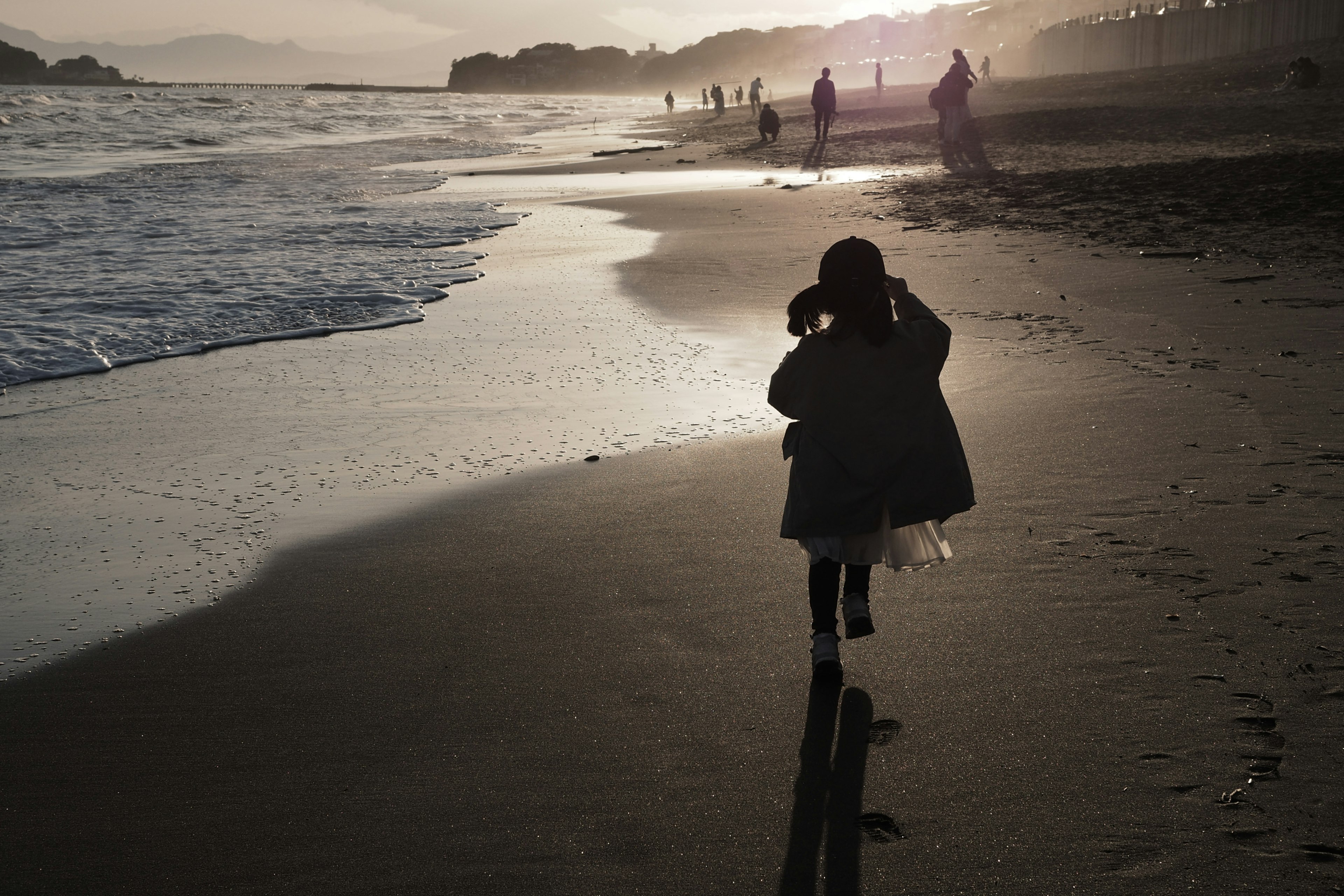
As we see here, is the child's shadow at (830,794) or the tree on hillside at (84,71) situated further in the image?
the tree on hillside at (84,71)

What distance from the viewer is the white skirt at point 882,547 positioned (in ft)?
10.3

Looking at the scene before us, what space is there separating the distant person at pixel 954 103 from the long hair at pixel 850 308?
1839 centimetres

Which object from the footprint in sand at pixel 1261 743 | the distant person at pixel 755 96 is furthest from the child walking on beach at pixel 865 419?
the distant person at pixel 755 96

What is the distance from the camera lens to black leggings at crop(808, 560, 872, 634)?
10.3ft

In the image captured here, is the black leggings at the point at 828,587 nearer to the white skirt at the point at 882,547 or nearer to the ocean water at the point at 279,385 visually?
the white skirt at the point at 882,547

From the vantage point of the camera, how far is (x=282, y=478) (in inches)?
199

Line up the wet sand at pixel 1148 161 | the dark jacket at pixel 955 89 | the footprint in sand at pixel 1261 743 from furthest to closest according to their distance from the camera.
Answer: the dark jacket at pixel 955 89 < the wet sand at pixel 1148 161 < the footprint in sand at pixel 1261 743

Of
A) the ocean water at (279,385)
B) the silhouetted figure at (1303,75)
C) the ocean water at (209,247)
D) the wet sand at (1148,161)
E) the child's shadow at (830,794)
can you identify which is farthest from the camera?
the silhouetted figure at (1303,75)

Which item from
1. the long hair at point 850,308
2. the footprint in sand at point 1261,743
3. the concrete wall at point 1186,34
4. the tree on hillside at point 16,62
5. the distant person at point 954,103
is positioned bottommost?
the footprint in sand at point 1261,743

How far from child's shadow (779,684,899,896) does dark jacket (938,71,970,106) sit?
19.0 meters

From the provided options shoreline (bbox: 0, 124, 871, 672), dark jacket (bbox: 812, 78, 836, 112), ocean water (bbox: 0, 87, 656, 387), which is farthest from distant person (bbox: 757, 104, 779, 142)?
shoreline (bbox: 0, 124, 871, 672)

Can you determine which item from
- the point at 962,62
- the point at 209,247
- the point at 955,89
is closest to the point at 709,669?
the point at 209,247

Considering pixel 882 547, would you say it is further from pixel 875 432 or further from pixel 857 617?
pixel 875 432

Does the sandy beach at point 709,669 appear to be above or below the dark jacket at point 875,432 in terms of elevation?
below
